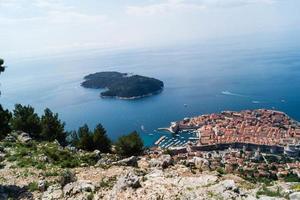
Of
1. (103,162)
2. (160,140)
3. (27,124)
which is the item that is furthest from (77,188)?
(160,140)

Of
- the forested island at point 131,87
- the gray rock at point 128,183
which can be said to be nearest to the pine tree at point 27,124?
the gray rock at point 128,183

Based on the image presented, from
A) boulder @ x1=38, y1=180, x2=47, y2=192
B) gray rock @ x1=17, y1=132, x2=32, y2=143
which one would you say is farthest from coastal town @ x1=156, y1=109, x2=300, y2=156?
boulder @ x1=38, y1=180, x2=47, y2=192

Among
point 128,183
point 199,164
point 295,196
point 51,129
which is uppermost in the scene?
point 295,196

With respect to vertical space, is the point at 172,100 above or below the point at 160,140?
above

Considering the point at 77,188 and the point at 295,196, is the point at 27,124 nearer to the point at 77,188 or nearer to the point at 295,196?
the point at 77,188

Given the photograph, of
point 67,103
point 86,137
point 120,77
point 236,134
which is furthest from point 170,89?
point 86,137

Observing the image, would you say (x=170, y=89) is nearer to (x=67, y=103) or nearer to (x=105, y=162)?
(x=67, y=103)

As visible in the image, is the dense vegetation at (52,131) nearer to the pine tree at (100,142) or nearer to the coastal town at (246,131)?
the pine tree at (100,142)
